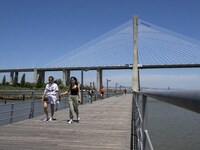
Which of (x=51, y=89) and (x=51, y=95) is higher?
(x=51, y=89)

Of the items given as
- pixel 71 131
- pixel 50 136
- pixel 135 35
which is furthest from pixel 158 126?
pixel 135 35

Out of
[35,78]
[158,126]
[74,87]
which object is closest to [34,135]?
[74,87]

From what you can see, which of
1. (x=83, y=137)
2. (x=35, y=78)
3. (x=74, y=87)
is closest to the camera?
(x=83, y=137)

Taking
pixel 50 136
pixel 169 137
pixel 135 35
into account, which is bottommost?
pixel 169 137

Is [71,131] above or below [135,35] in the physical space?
below

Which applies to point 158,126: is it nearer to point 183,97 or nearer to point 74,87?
point 74,87

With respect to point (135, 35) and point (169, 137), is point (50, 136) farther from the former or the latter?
point (135, 35)

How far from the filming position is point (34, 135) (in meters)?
6.03

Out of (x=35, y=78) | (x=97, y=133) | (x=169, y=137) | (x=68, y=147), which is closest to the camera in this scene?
(x=68, y=147)

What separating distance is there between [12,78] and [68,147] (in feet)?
304

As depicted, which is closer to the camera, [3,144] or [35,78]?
[3,144]

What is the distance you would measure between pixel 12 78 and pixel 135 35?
5886cm

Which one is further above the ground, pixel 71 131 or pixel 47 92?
pixel 47 92

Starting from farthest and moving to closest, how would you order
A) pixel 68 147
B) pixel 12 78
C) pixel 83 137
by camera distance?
1. pixel 12 78
2. pixel 83 137
3. pixel 68 147
